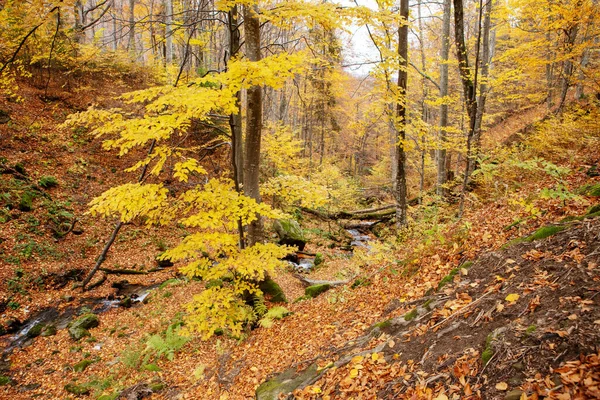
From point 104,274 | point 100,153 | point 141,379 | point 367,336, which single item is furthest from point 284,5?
point 100,153

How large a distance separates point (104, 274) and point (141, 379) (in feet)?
19.7

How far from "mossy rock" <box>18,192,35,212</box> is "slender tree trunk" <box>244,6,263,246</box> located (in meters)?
9.50

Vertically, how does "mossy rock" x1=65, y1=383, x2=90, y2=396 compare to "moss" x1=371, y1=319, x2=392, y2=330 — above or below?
below

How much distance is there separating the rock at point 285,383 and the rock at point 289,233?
8.70 metres

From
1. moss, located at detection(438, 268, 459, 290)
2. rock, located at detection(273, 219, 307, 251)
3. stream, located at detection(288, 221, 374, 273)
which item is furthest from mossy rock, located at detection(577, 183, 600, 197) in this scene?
rock, located at detection(273, 219, 307, 251)

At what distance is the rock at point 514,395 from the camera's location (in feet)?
7.39

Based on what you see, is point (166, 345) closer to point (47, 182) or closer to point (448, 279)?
point (448, 279)

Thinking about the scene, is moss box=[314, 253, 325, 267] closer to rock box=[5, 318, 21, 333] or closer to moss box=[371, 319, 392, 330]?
moss box=[371, 319, 392, 330]

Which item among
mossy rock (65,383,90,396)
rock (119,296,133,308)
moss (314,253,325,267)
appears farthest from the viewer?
moss (314,253,325,267)

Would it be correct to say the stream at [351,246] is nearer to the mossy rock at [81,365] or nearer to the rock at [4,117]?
the mossy rock at [81,365]

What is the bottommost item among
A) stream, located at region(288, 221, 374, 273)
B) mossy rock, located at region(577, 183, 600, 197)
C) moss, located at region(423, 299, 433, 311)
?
stream, located at region(288, 221, 374, 273)

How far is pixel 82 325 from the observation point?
27.7 ft

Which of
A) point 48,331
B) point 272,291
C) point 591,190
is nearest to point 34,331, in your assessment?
point 48,331

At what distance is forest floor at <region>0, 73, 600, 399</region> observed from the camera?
2678 mm
